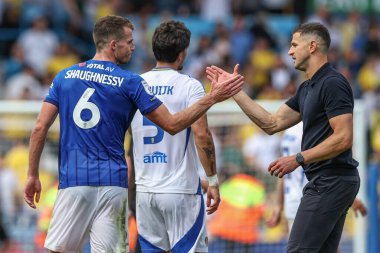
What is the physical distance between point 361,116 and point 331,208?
4.47 meters

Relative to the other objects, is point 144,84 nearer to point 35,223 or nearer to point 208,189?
point 208,189

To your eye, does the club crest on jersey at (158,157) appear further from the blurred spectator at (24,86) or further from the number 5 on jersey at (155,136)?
the blurred spectator at (24,86)

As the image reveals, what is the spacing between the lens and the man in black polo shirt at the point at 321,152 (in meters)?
7.87

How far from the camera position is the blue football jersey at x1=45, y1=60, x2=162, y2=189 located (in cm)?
784

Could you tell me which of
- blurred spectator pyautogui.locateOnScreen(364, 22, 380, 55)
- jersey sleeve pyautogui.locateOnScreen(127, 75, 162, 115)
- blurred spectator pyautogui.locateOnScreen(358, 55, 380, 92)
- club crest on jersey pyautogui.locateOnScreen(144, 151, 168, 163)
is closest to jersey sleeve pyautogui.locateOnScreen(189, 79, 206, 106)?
club crest on jersey pyautogui.locateOnScreen(144, 151, 168, 163)

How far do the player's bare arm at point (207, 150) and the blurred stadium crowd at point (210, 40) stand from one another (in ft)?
26.8

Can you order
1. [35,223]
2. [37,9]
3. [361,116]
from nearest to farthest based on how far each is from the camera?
[361,116] → [35,223] → [37,9]

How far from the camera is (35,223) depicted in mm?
13250

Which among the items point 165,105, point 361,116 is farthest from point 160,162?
point 361,116

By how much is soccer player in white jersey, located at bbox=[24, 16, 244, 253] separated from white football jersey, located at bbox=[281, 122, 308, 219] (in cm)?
225

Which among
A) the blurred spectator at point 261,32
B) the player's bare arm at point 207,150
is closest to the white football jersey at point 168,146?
the player's bare arm at point 207,150

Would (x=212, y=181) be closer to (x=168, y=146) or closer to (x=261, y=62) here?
(x=168, y=146)

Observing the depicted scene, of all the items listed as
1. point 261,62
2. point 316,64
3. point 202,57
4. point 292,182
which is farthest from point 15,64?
point 316,64

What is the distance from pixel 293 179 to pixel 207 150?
1853 millimetres
